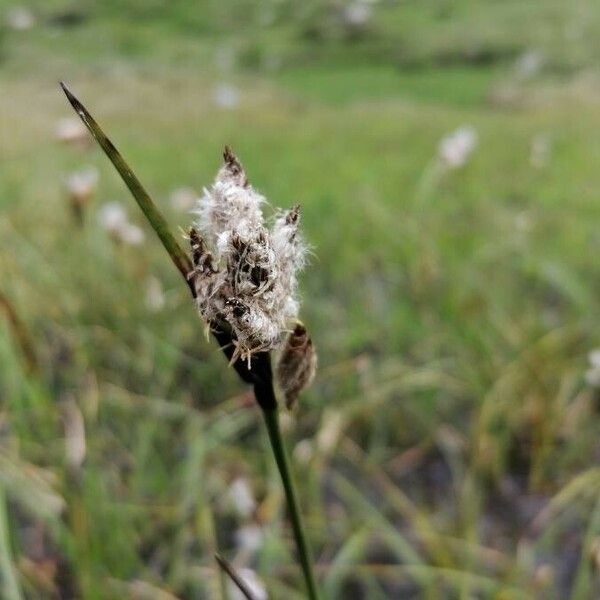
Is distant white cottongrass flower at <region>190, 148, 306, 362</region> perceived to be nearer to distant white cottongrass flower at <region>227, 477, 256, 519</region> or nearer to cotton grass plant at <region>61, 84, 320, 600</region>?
cotton grass plant at <region>61, 84, 320, 600</region>

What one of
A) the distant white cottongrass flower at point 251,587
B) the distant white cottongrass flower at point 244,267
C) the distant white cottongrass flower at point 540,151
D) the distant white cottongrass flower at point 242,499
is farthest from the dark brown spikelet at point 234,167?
the distant white cottongrass flower at point 540,151

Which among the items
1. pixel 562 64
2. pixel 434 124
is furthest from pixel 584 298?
pixel 562 64

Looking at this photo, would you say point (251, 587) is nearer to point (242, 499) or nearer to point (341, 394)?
point (242, 499)

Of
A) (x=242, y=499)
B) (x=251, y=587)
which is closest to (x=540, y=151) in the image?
(x=242, y=499)

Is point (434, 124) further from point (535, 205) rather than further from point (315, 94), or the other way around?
point (315, 94)

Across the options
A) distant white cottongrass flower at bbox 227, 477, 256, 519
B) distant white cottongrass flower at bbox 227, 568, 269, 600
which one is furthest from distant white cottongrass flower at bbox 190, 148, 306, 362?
distant white cottongrass flower at bbox 227, 477, 256, 519

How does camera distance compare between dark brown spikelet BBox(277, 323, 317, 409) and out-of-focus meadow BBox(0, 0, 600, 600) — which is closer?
dark brown spikelet BBox(277, 323, 317, 409)

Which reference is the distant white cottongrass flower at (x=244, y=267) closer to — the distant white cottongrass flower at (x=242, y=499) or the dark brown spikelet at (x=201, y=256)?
the dark brown spikelet at (x=201, y=256)
